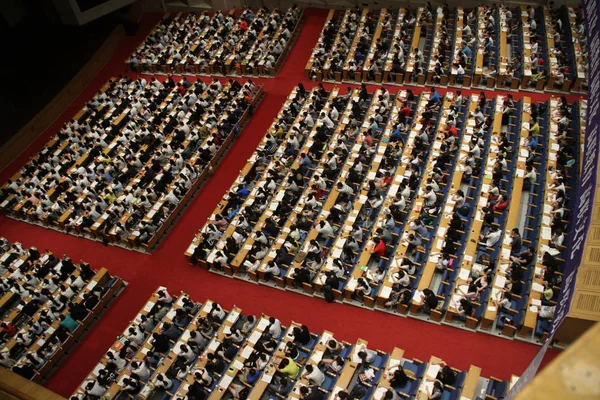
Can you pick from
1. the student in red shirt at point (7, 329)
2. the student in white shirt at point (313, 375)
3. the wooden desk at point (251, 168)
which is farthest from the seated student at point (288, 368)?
the student in red shirt at point (7, 329)

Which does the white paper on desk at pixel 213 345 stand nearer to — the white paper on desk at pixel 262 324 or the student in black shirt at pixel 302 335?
the white paper on desk at pixel 262 324

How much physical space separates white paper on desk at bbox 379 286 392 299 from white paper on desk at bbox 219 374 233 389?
4610 mm

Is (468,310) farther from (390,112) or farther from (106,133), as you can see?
(106,133)

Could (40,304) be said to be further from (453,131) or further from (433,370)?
(453,131)

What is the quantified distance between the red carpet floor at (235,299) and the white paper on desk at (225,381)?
2.48 m

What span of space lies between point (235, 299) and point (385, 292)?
484 centimetres

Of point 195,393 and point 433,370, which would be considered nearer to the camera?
point 433,370

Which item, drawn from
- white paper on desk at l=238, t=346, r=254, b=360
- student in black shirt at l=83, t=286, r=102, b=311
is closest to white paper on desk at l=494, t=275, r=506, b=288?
white paper on desk at l=238, t=346, r=254, b=360

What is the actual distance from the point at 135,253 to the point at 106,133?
7.44 meters

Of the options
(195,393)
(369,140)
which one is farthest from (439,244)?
(195,393)

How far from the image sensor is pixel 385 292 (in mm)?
13391

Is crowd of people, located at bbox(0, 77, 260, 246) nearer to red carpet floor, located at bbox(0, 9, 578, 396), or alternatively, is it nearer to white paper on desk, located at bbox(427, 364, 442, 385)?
red carpet floor, located at bbox(0, 9, 578, 396)

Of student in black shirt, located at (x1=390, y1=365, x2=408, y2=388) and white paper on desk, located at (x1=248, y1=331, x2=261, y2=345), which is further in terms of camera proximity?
white paper on desk, located at (x1=248, y1=331, x2=261, y2=345)

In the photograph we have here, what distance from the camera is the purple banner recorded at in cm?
990
